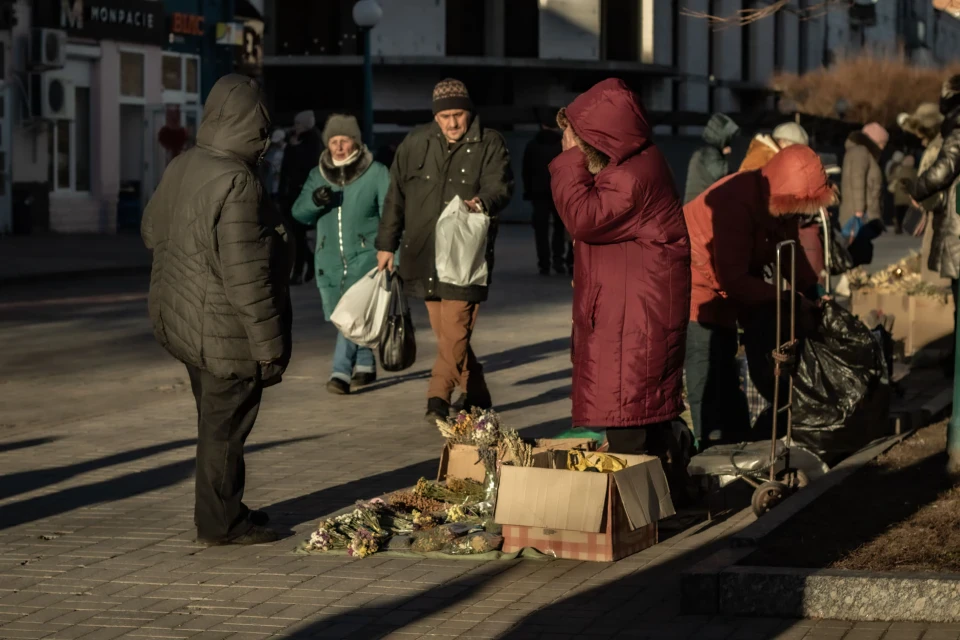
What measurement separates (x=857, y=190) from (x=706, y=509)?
13240 millimetres

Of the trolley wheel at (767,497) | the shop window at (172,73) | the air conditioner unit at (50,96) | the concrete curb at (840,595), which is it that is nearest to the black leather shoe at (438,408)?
the trolley wheel at (767,497)

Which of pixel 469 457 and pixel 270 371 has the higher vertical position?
pixel 270 371

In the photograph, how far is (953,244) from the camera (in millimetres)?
11555

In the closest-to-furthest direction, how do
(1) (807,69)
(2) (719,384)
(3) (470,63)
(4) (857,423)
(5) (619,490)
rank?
(5) (619,490) < (4) (857,423) < (2) (719,384) < (3) (470,63) < (1) (807,69)

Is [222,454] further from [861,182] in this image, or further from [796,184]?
[861,182]

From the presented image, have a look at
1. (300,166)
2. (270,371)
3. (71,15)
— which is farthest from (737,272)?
(71,15)

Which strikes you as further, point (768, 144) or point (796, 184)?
point (768, 144)

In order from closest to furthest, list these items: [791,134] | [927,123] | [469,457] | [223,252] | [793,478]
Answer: [223,252] → [469,457] → [793,478] → [791,134] → [927,123]

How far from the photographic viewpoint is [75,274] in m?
22.3

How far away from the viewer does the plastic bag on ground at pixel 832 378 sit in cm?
888

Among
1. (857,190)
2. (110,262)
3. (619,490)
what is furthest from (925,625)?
(110,262)

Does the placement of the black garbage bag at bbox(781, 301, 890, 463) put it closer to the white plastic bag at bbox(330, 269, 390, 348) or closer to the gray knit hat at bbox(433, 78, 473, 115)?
the gray knit hat at bbox(433, 78, 473, 115)

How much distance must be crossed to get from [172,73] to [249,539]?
3033 cm

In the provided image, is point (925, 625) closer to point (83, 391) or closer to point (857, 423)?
point (857, 423)
